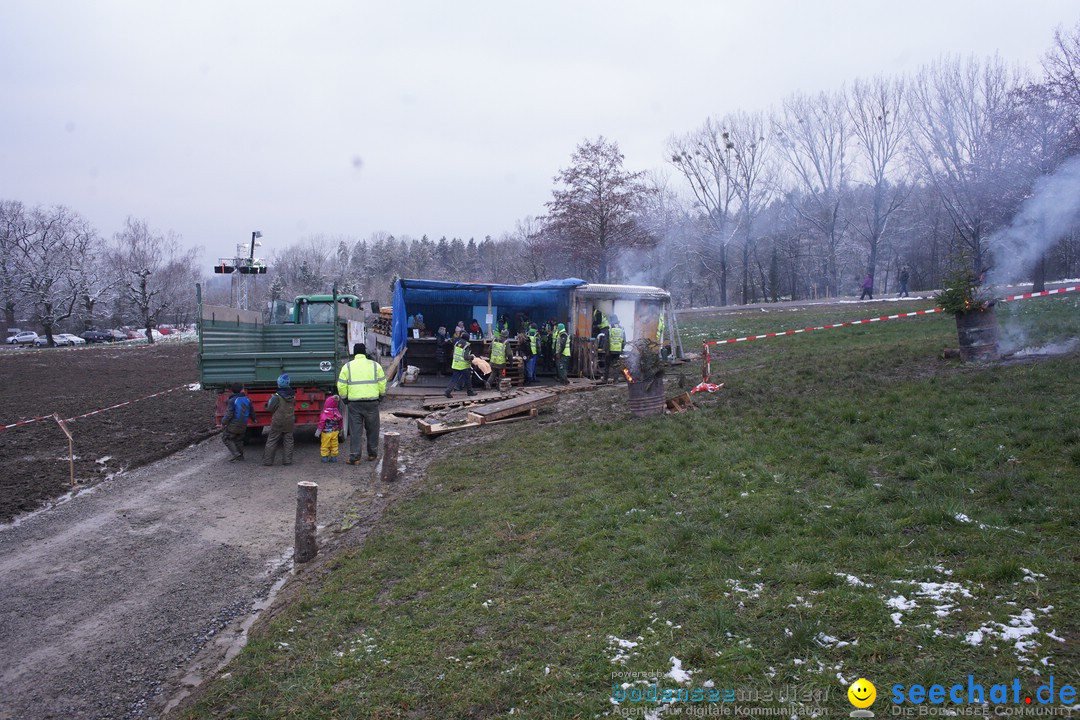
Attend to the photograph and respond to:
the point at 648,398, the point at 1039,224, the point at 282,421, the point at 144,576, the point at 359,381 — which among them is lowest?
the point at 144,576

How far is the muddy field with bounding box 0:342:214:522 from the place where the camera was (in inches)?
392

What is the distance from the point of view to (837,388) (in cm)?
1008

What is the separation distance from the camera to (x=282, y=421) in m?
10.7

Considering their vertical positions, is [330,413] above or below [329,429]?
above

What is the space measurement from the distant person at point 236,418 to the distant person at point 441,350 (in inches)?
311

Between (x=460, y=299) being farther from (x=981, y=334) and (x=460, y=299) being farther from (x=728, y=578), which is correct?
(x=728, y=578)

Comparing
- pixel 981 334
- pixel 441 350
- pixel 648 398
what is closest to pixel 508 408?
pixel 648 398

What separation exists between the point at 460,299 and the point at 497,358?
436 cm

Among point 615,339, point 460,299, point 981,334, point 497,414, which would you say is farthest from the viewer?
point 460,299

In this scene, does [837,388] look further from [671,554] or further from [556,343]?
[556,343]

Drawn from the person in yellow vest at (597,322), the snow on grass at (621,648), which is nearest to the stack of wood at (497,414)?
the person in yellow vest at (597,322)

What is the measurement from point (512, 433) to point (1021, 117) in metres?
10.8

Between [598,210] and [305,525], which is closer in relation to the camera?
[305,525]

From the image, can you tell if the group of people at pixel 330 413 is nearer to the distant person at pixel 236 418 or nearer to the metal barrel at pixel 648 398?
the distant person at pixel 236 418
